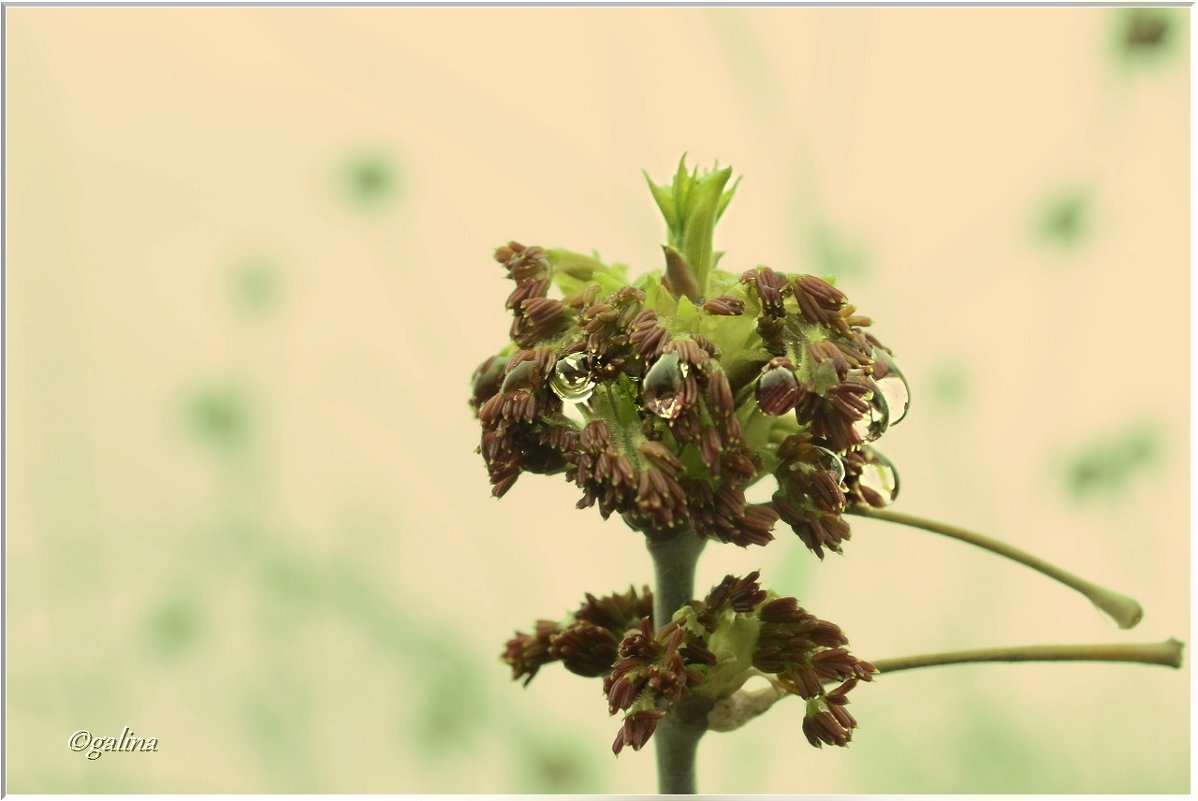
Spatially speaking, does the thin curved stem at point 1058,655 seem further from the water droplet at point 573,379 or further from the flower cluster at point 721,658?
the water droplet at point 573,379

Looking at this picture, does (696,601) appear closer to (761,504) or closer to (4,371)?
(761,504)

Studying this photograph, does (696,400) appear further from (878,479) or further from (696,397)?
(878,479)

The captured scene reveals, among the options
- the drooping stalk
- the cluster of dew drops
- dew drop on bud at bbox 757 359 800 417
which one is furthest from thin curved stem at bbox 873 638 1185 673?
dew drop on bud at bbox 757 359 800 417

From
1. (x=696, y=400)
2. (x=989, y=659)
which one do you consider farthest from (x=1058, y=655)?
(x=696, y=400)

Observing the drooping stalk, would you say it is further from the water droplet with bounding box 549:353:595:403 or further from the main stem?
the water droplet with bounding box 549:353:595:403

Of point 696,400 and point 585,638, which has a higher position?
point 696,400

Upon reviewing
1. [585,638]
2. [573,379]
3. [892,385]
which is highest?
[892,385]
